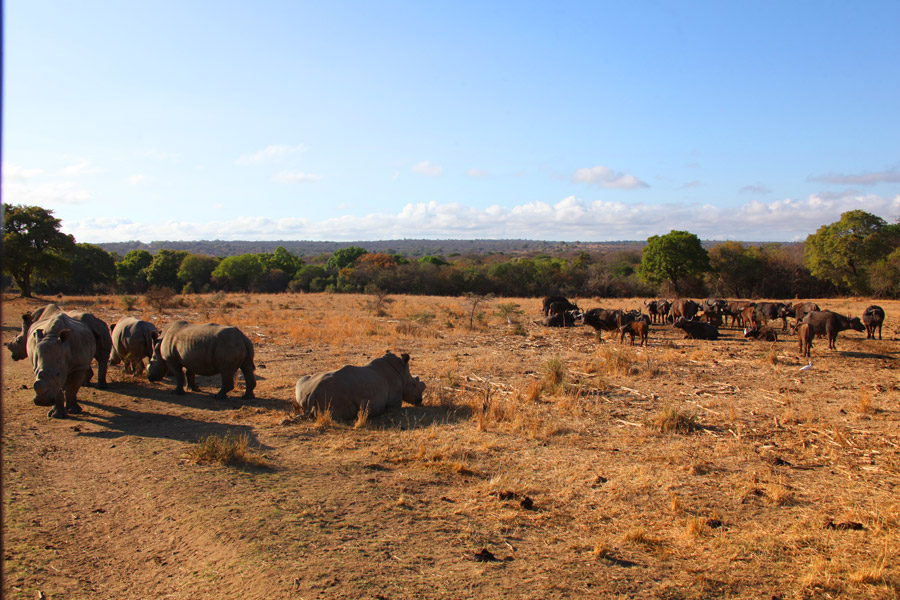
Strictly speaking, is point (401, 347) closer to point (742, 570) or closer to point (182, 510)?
point (182, 510)

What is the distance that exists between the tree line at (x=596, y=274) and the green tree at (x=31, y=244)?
5.94 feet

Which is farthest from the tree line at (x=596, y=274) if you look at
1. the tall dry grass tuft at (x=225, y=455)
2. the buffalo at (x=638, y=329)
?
the tall dry grass tuft at (x=225, y=455)

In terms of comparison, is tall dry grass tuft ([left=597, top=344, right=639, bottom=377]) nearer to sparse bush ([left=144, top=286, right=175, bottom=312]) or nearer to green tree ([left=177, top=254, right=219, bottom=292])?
sparse bush ([left=144, top=286, right=175, bottom=312])

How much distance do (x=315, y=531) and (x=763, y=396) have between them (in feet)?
32.3

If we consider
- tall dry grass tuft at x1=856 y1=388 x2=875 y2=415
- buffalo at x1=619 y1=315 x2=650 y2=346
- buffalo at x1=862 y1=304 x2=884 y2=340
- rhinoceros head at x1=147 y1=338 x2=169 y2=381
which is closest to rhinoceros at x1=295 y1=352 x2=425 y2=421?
rhinoceros head at x1=147 y1=338 x2=169 y2=381

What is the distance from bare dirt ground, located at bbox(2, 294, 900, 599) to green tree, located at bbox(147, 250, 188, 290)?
146 feet

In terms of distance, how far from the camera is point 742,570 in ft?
16.1

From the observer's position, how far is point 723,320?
91.1 ft

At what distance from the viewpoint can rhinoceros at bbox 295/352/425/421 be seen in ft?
30.1

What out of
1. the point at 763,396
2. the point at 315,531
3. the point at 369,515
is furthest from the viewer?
the point at 763,396

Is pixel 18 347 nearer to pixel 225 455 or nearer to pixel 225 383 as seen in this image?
pixel 225 383

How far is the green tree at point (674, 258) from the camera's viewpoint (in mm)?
44500

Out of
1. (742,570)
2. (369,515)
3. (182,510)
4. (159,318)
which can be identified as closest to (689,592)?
(742,570)

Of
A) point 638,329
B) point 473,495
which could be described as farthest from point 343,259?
point 473,495
